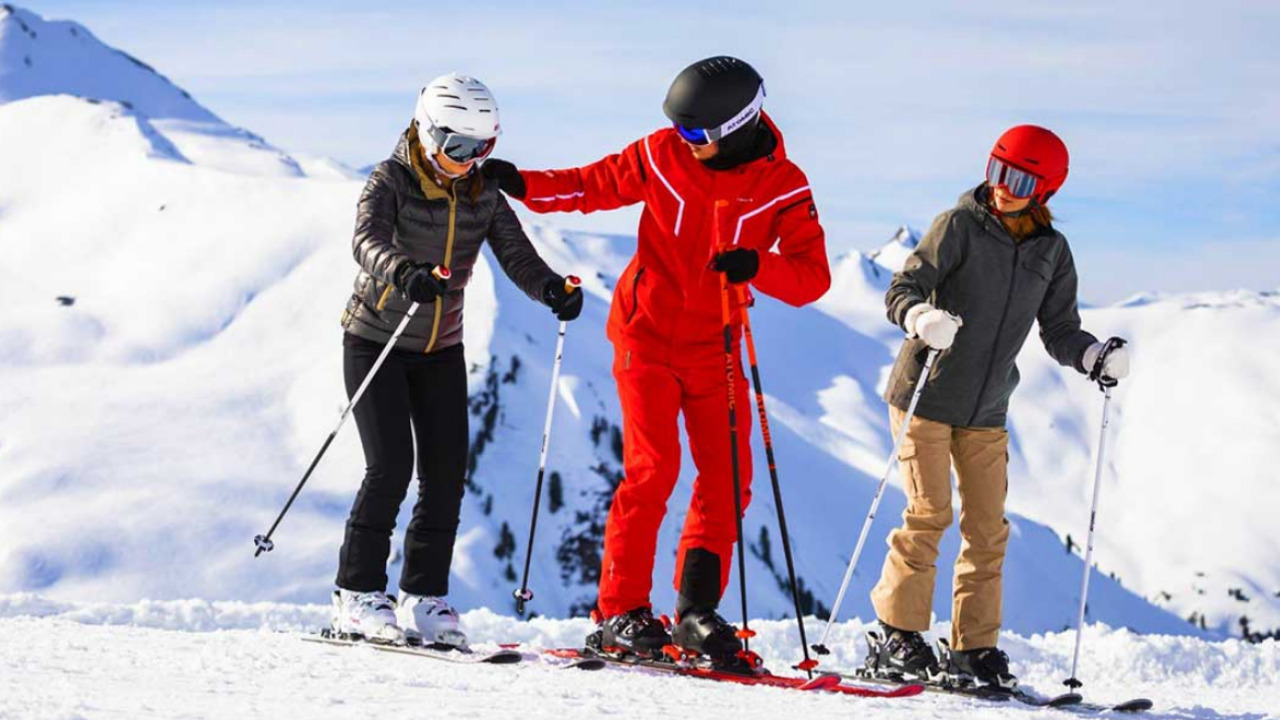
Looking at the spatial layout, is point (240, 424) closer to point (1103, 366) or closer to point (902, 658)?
point (902, 658)

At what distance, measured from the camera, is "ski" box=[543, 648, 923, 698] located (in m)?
6.25

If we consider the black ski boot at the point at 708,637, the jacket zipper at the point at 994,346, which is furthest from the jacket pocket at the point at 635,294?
the jacket zipper at the point at 994,346

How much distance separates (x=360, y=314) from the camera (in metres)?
6.93

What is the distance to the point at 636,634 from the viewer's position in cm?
671

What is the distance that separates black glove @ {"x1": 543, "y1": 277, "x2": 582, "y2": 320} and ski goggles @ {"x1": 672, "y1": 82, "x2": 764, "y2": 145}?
833 millimetres

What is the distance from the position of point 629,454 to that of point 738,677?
1146 millimetres

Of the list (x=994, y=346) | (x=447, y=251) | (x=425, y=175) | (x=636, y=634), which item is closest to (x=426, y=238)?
(x=447, y=251)

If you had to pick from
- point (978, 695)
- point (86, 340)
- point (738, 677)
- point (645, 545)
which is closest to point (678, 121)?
point (645, 545)

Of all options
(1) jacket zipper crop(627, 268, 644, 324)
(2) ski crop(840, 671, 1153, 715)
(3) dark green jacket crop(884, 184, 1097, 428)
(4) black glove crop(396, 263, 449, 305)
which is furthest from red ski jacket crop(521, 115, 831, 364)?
(2) ski crop(840, 671, 1153, 715)

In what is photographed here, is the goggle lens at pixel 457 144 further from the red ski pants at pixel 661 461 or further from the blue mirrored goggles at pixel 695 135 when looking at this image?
the red ski pants at pixel 661 461

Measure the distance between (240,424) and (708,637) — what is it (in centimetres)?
10696

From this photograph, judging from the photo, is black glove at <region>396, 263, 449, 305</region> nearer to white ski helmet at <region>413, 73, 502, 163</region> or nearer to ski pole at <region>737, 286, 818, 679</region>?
white ski helmet at <region>413, 73, 502, 163</region>

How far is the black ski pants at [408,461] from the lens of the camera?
6.76 m

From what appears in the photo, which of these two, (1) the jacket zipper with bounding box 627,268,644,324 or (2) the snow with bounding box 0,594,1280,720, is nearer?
(2) the snow with bounding box 0,594,1280,720
